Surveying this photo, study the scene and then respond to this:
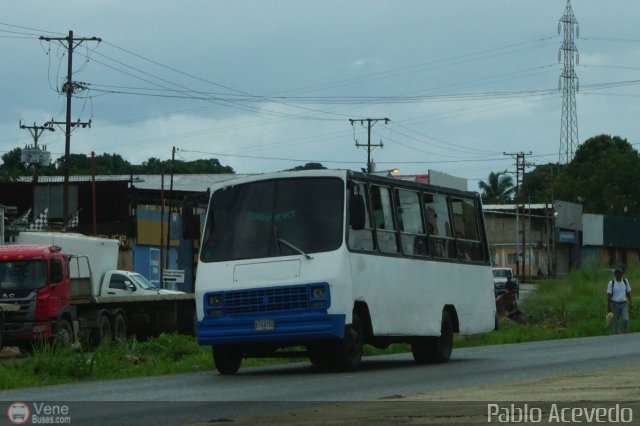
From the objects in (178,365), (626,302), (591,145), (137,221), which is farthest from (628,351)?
(591,145)

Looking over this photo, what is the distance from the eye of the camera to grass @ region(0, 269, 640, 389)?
20.9 m

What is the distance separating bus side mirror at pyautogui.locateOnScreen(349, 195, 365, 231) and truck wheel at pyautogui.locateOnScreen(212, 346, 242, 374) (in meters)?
2.73

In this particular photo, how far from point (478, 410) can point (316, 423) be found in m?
1.57

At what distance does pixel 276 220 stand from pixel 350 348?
7.03 ft

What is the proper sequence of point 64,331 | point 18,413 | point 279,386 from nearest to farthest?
point 18,413 < point 279,386 < point 64,331

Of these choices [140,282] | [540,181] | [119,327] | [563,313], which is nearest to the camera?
[119,327]

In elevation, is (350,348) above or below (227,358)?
above

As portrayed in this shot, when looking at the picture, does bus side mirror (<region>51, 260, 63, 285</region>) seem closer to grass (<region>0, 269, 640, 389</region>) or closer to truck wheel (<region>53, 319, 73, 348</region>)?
truck wheel (<region>53, 319, 73, 348</region>)

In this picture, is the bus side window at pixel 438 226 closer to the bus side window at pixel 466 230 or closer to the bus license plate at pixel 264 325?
the bus side window at pixel 466 230

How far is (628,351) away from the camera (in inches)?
979

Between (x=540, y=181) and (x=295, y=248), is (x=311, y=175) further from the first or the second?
(x=540, y=181)

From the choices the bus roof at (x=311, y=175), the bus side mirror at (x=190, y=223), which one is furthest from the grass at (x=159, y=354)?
the bus roof at (x=311, y=175)

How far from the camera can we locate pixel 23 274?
31.6 m

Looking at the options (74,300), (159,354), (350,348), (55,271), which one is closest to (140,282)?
(74,300)
